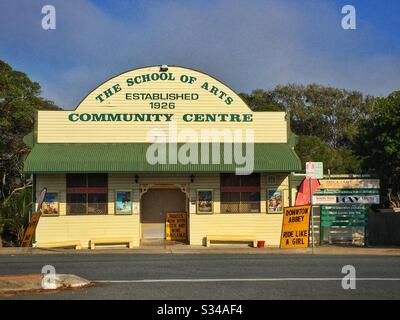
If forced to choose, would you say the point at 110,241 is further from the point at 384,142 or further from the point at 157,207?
the point at 384,142

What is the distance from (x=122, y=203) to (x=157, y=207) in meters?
2.40

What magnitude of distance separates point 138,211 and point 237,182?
439 centimetres

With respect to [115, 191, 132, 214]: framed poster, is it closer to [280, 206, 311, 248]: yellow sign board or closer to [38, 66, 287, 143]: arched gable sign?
[38, 66, 287, 143]: arched gable sign

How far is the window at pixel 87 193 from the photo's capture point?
91.9 feet

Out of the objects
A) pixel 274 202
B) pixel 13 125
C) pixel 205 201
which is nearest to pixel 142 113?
pixel 205 201

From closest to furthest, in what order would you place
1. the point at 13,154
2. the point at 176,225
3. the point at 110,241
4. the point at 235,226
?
the point at 110,241
the point at 235,226
the point at 176,225
the point at 13,154

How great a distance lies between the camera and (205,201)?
2839 cm

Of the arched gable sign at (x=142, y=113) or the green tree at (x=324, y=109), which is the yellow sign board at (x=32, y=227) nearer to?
the arched gable sign at (x=142, y=113)

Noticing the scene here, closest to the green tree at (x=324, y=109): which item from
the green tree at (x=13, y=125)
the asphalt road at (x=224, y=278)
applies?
the green tree at (x=13, y=125)

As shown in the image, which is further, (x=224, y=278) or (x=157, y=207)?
(x=157, y=207)

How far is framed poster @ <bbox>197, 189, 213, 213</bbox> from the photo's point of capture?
28359 millimetres

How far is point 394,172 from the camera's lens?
110 ft

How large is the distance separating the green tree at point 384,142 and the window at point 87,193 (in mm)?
13133

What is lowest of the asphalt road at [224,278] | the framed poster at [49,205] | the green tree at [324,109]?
the asphalt road at [224,278]
